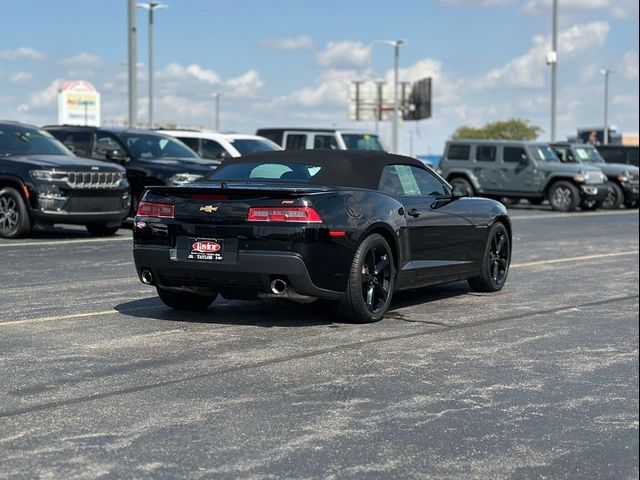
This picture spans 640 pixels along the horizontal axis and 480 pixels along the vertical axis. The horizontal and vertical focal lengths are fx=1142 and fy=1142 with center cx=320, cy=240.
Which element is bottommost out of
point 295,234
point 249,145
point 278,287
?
point 278,287

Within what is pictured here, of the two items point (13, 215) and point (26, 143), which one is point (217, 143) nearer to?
point (26, 143)

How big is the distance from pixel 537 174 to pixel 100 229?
15906 mm

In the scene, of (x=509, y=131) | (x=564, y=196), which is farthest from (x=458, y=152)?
(x=509, y=131)

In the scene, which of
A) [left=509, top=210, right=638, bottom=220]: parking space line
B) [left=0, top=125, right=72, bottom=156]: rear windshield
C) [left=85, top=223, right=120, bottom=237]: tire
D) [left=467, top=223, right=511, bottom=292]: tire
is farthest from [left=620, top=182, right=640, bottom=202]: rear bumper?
[left=467, top=223, right=511, bottom=292]: tire

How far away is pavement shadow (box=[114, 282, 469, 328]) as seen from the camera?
8.88m

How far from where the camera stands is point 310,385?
21.2ft

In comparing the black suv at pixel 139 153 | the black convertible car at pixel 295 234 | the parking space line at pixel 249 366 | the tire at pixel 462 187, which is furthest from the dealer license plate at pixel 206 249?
the black suv at pixel 139 153

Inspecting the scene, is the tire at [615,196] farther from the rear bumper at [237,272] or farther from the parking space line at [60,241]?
the rear bumper at [237,272]

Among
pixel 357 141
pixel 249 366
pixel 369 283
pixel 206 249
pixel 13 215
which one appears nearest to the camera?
pixel 249 366

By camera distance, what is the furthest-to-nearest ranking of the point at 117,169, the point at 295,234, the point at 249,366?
1. the point at 117,169
2. the point at 295,234
3. the point at 249,366

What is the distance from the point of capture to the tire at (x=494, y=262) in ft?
36.0

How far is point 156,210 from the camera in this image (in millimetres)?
8766

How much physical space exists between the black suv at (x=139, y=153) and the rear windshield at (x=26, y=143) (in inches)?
46.4

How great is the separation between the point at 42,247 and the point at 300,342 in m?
7.97
